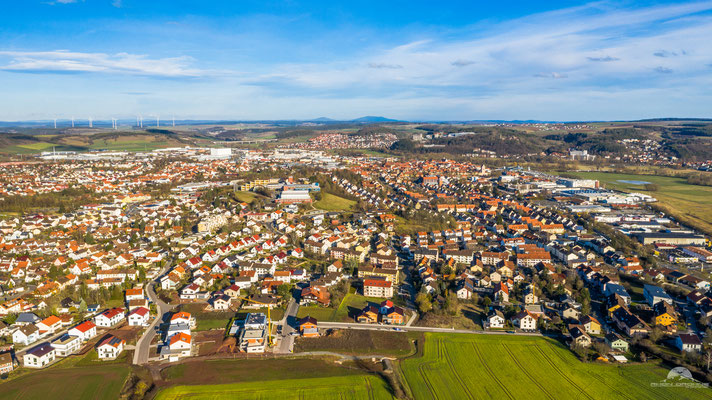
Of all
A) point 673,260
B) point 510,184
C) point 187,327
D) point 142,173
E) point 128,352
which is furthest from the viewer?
point 142,173

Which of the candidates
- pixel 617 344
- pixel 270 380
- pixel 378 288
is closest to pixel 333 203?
pixel 378 288

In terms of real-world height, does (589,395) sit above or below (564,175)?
below

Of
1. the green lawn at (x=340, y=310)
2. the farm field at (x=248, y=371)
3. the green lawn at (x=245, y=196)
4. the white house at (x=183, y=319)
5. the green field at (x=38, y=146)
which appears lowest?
the farm field at (x=248, y=371)

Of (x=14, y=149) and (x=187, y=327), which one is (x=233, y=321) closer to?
(x=187, y=327)

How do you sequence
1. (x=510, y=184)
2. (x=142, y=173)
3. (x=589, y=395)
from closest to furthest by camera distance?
(x=589, y=395) → (x=510, y=184) → (x=142, y=173)

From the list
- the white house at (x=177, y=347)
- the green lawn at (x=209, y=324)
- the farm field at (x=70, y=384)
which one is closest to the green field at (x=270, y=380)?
the white house at (x=177, y=347)

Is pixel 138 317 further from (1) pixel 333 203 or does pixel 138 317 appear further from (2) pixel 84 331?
(1) pixel 333 203

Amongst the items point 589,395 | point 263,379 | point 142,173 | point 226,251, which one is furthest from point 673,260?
point 142,173

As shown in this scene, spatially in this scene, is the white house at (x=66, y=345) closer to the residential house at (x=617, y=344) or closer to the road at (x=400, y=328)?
the road at (x=400, y=328)
